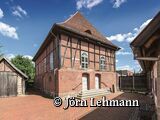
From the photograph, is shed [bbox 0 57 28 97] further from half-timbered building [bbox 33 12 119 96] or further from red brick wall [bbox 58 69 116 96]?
red brick wall [bbox 58 69 116 96]

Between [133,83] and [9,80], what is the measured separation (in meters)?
15.2

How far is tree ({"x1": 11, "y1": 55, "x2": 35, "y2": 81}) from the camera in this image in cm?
A: 3037

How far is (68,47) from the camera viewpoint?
15.5 m

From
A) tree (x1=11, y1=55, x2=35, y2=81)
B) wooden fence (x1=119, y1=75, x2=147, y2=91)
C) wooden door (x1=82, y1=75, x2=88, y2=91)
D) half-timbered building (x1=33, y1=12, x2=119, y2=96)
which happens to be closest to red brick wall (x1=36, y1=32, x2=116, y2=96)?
half-timbered building (x1=33, y1=12, x2=119, y2=96)

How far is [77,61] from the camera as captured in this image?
16188 mm

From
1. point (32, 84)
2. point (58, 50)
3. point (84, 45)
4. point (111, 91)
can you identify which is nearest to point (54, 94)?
point (58, 50)

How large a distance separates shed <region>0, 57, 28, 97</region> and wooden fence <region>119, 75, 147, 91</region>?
1332 centimetres

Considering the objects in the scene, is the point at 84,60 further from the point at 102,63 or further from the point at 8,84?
the point at 8,84

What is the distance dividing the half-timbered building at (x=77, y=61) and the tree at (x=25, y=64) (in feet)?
44.6

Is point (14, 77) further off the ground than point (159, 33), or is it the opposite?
point (159, 33)

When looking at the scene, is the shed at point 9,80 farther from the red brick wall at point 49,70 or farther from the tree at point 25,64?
the tree at point 25,64

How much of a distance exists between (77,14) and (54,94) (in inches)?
404

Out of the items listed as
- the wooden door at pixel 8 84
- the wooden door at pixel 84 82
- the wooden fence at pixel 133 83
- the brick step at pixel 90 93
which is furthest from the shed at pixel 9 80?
the wooden fence at pixel 133 83

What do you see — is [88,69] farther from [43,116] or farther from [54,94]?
[43,116]
